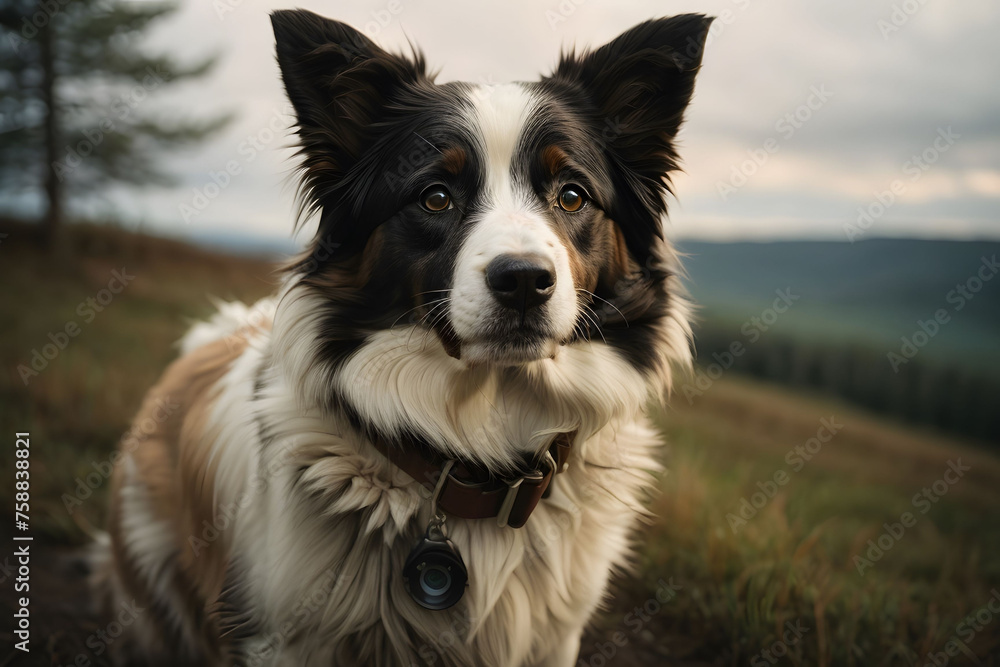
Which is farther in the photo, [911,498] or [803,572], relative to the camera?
[911,498]

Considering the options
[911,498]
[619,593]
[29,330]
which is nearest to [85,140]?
[29,330]

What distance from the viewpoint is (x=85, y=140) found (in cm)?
880

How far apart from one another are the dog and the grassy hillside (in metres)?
0.54

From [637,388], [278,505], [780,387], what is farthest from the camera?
[780,387]

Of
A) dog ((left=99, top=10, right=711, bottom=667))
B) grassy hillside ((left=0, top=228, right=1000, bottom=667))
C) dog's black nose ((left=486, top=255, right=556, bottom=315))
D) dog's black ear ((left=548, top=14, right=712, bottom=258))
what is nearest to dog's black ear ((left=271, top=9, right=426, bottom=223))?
dog ((left=99, top=10, right=711, bottom=667))

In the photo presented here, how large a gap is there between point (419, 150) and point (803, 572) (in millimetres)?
2993

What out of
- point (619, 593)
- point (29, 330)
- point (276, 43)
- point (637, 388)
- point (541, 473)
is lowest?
point (29, 330)

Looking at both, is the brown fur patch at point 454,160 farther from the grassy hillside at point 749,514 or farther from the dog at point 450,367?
the grassy hillside at point 749,514

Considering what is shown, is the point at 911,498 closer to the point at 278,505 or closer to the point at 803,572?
the point at 803,572

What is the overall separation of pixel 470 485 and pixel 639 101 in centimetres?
173

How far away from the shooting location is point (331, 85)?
2432mm

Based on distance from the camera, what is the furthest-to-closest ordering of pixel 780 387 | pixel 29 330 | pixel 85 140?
pixel 85 140 < pixel 780 387 < pixel 29 330

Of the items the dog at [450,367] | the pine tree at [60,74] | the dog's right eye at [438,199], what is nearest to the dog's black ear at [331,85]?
the dog at [450,367]

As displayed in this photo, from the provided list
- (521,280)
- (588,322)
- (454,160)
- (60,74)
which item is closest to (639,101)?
(454,160)
